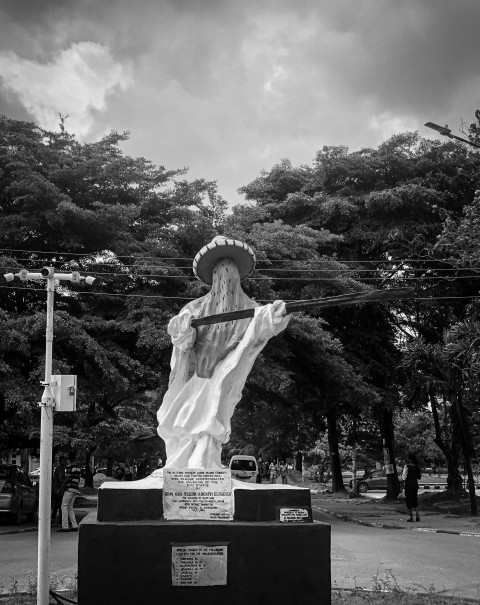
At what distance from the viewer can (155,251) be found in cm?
1619

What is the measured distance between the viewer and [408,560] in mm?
9758

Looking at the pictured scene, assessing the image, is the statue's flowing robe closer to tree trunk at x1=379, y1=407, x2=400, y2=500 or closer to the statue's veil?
the statue's veil

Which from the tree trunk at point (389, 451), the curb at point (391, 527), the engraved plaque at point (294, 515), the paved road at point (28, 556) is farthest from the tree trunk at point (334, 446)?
the engraved plaque at point (294, 515)

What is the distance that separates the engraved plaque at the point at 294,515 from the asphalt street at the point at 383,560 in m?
2.08

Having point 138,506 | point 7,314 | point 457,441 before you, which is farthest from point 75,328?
point 457,441

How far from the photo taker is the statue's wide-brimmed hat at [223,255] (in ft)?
22.5

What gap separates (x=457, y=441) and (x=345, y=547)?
27.3 ft

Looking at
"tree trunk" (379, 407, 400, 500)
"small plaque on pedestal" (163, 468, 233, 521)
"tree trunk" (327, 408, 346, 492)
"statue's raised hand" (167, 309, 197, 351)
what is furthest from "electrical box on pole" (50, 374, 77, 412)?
"tree trunk" (379, 407, 400, 500)

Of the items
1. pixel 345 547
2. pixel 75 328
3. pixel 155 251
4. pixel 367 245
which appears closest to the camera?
pixel 345 547

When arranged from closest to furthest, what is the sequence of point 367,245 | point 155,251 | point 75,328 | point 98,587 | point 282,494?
point 98,587 → point 282,494 → point 75,328 → point 155,251 → point 367,245

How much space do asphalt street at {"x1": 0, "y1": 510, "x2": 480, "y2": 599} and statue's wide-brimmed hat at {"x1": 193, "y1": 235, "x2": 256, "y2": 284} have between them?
11.6ft

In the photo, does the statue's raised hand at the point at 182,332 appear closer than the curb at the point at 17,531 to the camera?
Yes

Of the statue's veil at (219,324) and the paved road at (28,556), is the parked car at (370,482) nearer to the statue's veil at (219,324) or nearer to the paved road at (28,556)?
the paved road at (28,556)

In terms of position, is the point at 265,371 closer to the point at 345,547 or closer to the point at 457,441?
the point at 345,547
